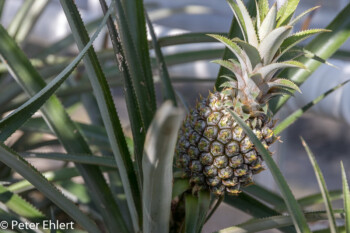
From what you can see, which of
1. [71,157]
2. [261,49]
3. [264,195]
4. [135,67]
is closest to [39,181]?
[71,157]

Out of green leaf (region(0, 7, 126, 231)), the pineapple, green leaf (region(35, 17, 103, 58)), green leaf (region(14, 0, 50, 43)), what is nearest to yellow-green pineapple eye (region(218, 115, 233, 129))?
the pineapple

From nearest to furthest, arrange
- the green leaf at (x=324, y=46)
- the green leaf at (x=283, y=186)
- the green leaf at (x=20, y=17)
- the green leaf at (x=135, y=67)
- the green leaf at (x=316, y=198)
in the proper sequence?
the green leaf at (x=283, y=186)
the green leaf at (x=135, y=67)
the green leaf at (x=324, y=46)
the green leaf at (x=316, y=198)
the green leaf at (x=20, y=17)

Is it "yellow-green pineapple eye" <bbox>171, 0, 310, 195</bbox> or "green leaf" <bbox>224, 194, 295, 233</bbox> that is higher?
"yellow-green pineapple eye" <bbox>171, 0, 310, 195</bbox>

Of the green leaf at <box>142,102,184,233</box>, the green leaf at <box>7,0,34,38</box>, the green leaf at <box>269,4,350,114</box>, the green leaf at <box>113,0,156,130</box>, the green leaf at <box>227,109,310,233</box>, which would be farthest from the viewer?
the green leaf at <box>7,0,34,38</box>

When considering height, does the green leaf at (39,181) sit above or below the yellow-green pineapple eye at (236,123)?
below

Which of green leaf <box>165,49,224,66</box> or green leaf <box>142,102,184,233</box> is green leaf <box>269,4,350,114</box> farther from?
green leaf <box>142,102,184,233</box>

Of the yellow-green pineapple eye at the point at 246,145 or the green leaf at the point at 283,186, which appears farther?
the yellow-green pineapple eye at the point at 246,145

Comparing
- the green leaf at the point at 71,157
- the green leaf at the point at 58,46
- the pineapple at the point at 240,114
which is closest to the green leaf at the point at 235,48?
the pineapple at the point at 240,114

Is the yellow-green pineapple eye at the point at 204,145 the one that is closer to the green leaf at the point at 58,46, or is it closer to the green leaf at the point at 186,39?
the green leaf at the point at 186,39
